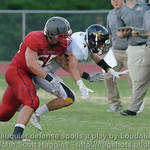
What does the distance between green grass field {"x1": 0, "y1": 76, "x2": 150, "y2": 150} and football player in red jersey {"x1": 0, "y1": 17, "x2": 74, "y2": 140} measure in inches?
12.2

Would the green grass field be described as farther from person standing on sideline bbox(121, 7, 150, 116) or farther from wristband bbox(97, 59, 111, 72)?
wristband bbox(97, 59, 111, 72)

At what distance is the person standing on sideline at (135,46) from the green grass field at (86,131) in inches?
17.0

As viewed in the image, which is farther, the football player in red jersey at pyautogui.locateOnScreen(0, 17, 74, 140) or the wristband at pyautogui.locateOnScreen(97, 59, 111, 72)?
the wristband at pyautogui.locateOnScreen(97, 59, 111, 72)

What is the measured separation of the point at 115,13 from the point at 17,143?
4.22 metres

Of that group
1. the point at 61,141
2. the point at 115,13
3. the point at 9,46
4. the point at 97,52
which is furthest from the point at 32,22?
the point at 61,141

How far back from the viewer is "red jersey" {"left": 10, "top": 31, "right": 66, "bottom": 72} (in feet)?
22.6

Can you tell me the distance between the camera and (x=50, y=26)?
22.7 feet

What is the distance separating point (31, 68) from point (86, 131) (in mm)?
1225

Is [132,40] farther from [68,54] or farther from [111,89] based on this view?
[68,54]

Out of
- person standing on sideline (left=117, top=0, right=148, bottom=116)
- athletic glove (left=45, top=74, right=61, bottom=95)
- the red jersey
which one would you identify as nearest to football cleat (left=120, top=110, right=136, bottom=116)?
person standing on sideline (left=117, top=0, right=148, bottom=116)

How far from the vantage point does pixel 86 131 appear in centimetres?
753

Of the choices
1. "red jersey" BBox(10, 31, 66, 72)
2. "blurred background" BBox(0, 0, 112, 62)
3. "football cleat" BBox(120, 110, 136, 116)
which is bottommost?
"blurred background" BBox(0, 0, 112, 62)

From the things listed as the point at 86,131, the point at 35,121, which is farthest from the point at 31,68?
the point at 86,131

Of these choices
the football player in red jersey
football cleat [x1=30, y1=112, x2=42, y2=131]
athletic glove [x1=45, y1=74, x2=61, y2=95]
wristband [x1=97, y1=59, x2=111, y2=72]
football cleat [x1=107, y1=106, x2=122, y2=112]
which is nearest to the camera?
the football player in red jersey
